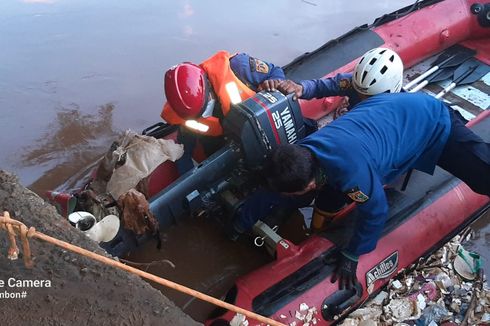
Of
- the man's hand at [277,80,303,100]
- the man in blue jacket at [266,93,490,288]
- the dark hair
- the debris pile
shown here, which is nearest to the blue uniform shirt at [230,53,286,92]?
the man's hand at [277,80,303,100]

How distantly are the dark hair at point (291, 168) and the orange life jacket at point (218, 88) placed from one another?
706 mm

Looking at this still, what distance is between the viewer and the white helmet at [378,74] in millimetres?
2897

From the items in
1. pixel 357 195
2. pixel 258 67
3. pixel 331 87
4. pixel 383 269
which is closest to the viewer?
pixel 357 195

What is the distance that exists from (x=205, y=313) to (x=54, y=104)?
262 centimetres

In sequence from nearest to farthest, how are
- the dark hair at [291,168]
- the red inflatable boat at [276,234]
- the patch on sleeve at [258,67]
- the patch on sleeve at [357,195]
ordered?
1. the dark hair at [291,168]
2. the patch on sleeve at [357,195]
3. the red inflatable boat at [276,234]
4. the patch on sleeve at [258,67]

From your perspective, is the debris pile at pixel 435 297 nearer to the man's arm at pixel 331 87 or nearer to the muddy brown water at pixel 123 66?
the muddy brown water at pixel 123 66

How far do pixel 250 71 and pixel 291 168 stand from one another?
1066mm

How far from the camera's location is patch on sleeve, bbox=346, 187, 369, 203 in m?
2.26

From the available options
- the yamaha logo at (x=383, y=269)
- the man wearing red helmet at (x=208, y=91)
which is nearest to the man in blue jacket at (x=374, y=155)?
the yamaha logo at (x=383, y=269)

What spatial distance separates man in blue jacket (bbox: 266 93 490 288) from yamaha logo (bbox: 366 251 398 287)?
0.38 feet

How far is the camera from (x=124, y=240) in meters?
2.66

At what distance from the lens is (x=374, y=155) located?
2314 mm

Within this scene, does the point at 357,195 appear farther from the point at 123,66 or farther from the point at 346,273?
the point at 123,66

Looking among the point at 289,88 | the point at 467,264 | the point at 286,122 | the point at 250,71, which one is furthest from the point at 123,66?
the point at 467,264
